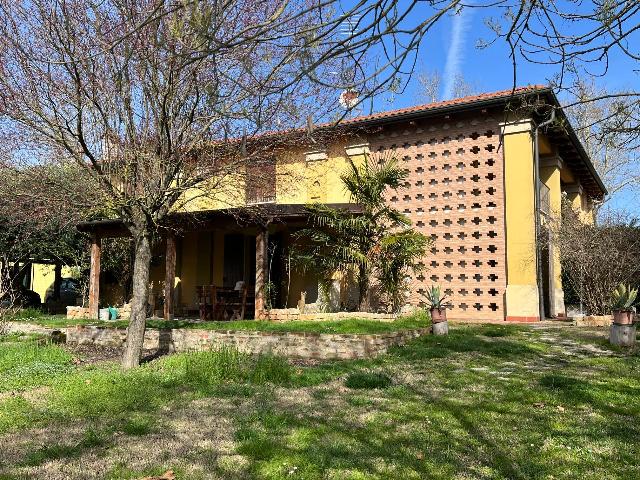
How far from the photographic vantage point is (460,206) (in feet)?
45.9

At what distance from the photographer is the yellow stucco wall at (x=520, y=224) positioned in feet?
42.4

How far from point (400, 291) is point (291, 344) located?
515 centimetres

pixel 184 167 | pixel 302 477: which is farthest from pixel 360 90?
pixel 184 167

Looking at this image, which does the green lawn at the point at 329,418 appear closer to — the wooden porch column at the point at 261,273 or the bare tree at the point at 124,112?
the bare tree at the point at 124,112

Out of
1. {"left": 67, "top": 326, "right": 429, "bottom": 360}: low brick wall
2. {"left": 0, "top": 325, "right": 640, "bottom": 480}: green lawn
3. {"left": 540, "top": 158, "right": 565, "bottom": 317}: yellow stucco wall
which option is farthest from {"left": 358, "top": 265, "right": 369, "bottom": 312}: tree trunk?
{"left": 540, "top": 158, "right": 565, "bottom": 317}: yellow stucco wall

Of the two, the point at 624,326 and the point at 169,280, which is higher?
the point at 169,280

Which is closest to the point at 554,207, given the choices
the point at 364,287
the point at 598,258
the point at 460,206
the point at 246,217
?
the point at 598,258

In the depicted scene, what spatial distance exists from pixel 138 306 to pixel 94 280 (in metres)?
7.98

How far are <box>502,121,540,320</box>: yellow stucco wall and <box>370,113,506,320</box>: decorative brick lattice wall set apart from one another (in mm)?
198

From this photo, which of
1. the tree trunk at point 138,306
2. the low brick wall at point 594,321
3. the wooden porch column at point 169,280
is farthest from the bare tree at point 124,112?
the low brick wall at point 594,321

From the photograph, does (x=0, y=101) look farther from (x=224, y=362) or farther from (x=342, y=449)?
(x=342, y=449)

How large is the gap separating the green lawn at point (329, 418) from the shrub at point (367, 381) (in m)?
0.02

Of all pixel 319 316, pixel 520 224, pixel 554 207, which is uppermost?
pixel 554 207

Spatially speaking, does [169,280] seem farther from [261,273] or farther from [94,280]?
[94,280]
